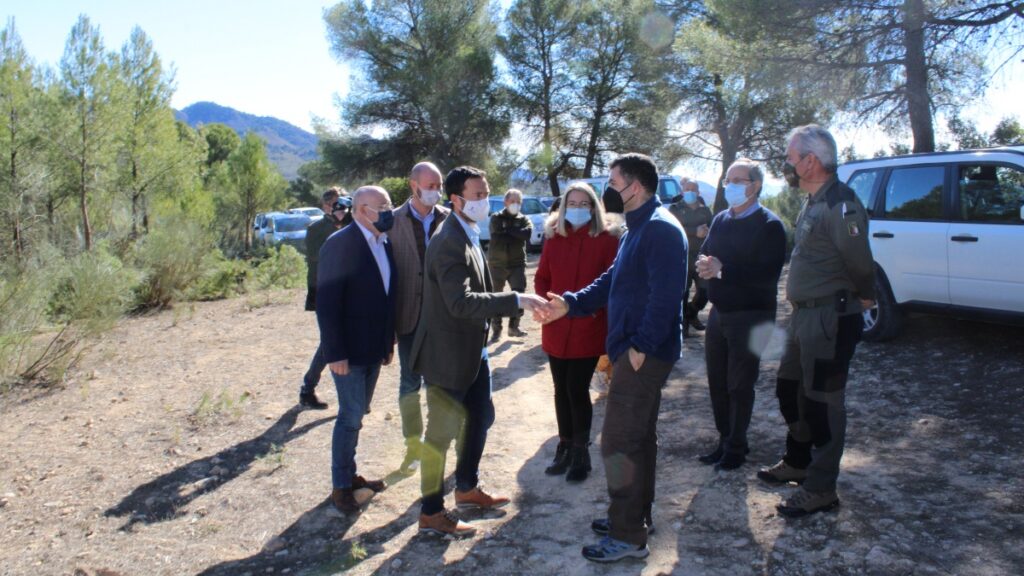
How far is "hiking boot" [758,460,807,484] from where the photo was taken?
14.0 ft

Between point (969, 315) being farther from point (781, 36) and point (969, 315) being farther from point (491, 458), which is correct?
point (781, 36)

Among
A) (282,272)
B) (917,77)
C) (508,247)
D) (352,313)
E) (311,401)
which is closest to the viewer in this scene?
(352,313)

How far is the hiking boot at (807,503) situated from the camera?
380 cm

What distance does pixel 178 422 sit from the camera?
235 inches

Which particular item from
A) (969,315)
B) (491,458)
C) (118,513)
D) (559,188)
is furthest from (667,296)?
(559,188)

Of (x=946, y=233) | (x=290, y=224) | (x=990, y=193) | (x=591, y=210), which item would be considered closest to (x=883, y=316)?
(x=946, y=233)

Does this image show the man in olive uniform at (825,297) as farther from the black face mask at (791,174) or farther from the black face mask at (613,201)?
the black face mask at (613,201)

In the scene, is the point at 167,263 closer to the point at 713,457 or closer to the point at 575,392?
the point at 575,392

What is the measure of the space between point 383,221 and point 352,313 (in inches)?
21.8

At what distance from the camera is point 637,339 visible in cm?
327

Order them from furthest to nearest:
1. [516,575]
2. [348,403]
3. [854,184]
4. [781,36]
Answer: [781,36]
[854,184]
[348,403]
[516,575]

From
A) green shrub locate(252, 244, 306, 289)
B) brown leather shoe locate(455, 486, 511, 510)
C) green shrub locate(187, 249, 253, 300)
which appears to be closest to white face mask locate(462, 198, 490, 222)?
brown leather shoe locate(455, 486, 511, 510)

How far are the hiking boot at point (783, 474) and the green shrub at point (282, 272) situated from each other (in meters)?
11.7

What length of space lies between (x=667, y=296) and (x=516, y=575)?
148cm
